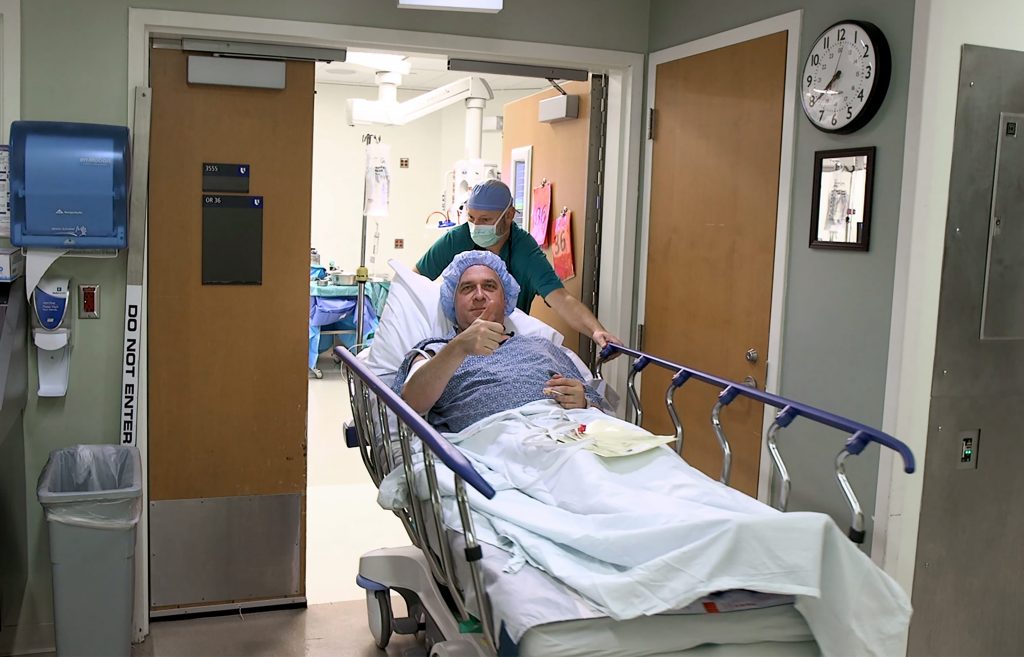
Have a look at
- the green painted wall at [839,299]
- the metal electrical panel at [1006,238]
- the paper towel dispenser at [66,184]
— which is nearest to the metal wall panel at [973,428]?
the metal electrical panel at [1006,238]

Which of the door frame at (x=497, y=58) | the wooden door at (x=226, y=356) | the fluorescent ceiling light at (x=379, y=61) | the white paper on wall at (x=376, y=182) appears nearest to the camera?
the door frame at (x=497, y=58)

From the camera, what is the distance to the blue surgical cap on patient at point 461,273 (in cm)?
314

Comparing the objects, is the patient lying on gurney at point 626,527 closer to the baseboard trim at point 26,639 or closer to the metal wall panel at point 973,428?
the metal wall panel at point 973,428

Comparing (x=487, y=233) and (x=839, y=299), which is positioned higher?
(x=487, y=233)

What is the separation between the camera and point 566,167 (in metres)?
4.06

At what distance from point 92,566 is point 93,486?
0.47 metres

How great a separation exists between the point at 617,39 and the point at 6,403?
99.4 inches

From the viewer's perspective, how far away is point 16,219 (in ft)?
9.37

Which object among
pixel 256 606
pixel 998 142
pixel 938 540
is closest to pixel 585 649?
pixel 938 540

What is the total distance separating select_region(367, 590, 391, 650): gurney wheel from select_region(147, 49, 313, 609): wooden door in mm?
526

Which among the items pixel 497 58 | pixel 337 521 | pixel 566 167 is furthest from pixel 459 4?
pixel 337 521

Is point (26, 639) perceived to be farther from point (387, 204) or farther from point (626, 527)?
point (387, 204)

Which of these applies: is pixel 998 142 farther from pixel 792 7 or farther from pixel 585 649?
pixel 585 649

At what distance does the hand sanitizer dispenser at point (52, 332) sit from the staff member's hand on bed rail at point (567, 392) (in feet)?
5.32
